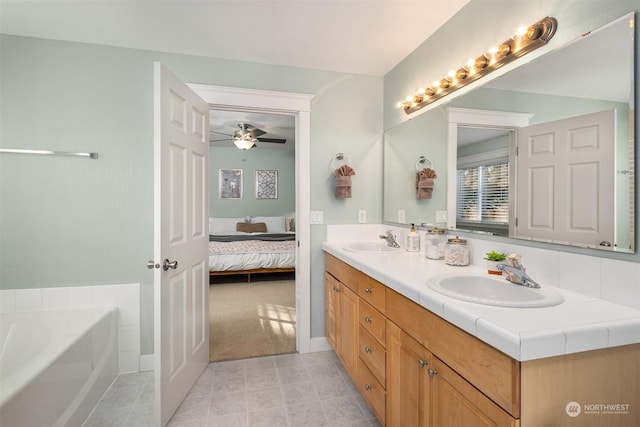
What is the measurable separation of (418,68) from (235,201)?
4952 mm

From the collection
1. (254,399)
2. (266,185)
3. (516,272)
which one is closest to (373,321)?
(516,272)

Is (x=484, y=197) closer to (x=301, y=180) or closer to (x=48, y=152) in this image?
(x=301, y=180)

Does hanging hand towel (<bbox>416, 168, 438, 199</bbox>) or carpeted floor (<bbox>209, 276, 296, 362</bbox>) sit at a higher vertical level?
hanging hand towel (<bbox>416, 168, 438, 199</bbox>)

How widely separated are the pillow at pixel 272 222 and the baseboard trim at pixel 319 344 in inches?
151

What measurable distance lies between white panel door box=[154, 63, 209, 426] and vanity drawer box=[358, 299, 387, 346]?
112cm

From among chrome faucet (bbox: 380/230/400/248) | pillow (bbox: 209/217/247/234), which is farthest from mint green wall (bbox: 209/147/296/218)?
chrome faucet (bbox: 380/230/400/248)

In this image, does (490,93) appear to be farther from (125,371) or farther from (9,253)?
(9,253)

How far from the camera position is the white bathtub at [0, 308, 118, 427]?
127cm

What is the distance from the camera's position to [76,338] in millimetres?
1692

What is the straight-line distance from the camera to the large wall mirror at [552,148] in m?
1.02

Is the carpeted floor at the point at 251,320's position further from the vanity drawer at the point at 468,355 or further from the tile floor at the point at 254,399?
the vanity drawer at the point at 468,355

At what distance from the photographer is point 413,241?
6.84ft

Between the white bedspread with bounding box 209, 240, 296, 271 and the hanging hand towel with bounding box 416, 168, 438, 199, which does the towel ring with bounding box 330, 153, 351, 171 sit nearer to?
the hanging hand towel with bounding box 416, 168, 438, 199

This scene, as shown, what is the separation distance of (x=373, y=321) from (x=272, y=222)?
4.83 m
